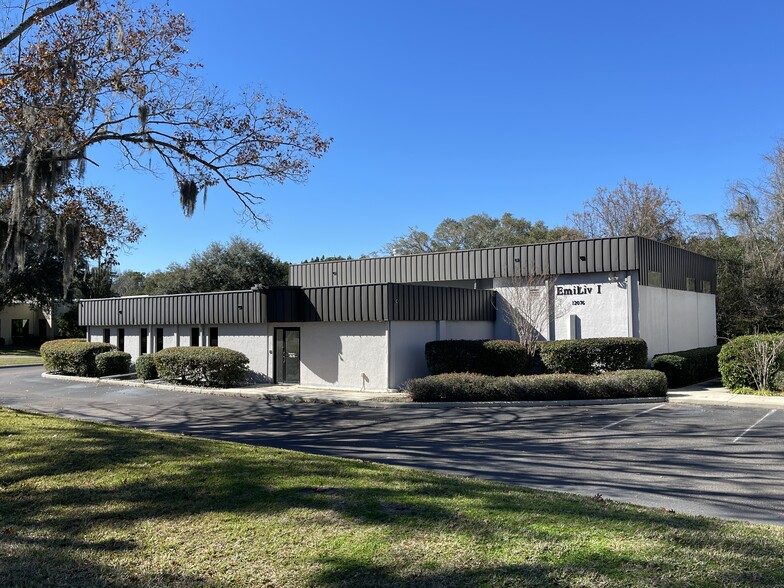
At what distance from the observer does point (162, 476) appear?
677 centimetres

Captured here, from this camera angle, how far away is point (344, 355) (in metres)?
20.6

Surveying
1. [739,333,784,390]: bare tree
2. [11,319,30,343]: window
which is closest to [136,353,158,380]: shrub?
[739,333,784,390]: bare tree

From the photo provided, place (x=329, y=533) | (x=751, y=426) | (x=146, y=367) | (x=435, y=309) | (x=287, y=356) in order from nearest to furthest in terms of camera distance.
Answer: (x=329, y=533) < (x=751, y=426) < (x=435, y=309) < (x=287, y=356) < (x=146, y=367)

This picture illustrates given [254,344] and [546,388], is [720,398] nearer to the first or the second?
[546,388]

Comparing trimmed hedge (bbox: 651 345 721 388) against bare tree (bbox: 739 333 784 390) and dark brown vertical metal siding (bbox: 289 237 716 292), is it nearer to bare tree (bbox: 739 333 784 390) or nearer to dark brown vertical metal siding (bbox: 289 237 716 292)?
bare tree (bbox: 739 333 784 390)

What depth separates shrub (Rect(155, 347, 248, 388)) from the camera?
21516mm

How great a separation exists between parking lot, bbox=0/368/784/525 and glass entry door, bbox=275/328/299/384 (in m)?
3.29

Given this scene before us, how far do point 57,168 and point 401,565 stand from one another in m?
11.8

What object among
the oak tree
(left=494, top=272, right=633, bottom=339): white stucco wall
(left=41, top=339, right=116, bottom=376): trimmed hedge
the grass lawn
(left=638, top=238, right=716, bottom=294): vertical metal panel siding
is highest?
the oak tree

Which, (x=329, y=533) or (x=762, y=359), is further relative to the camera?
(x=762, y=359)

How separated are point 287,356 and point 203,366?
2.93 meters

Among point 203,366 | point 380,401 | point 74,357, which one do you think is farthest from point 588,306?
point 74,357

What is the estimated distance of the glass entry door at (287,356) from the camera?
72.2 feet

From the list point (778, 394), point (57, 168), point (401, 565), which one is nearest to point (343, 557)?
point (401, 565)
